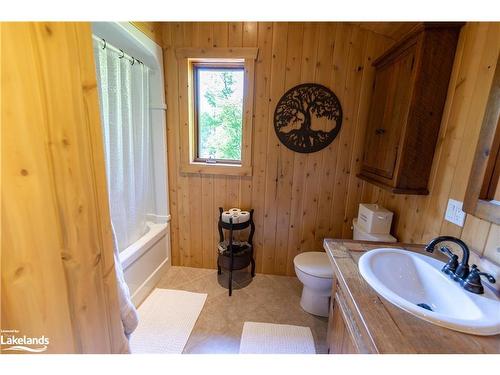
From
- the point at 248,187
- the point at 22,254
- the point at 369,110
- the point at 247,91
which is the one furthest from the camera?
the point at 248,187

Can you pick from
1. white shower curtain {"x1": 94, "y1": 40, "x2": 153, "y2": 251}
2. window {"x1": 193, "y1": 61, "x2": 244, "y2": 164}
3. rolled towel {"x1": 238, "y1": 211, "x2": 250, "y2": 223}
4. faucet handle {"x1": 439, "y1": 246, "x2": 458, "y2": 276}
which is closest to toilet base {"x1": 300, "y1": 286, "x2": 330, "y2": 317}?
rolled towel {"x1": 238, "y1": 211, "x2": 250, "y2": 223}

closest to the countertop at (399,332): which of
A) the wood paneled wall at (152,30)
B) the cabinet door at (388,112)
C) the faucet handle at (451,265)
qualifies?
the faucet handle at (451,265)

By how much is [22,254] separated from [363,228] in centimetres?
189

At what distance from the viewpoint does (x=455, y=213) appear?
1107 mm

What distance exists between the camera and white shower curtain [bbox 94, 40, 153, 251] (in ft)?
4.91

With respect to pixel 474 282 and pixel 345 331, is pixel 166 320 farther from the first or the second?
pixel 474 282

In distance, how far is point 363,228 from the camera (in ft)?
5.66

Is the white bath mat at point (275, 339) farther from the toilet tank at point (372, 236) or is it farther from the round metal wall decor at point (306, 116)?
the round metal wall decor at point (306, 116)

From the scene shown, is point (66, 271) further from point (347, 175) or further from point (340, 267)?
point (347, 175)

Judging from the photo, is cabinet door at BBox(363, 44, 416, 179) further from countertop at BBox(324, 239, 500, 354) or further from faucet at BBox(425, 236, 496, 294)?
countertop at BBox(324, 239, 500, 354)

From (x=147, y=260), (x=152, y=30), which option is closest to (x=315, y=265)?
(x=147, y=260)

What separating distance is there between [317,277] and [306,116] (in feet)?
4.46

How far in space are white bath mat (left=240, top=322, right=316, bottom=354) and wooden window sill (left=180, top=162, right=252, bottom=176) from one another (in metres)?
1.28
